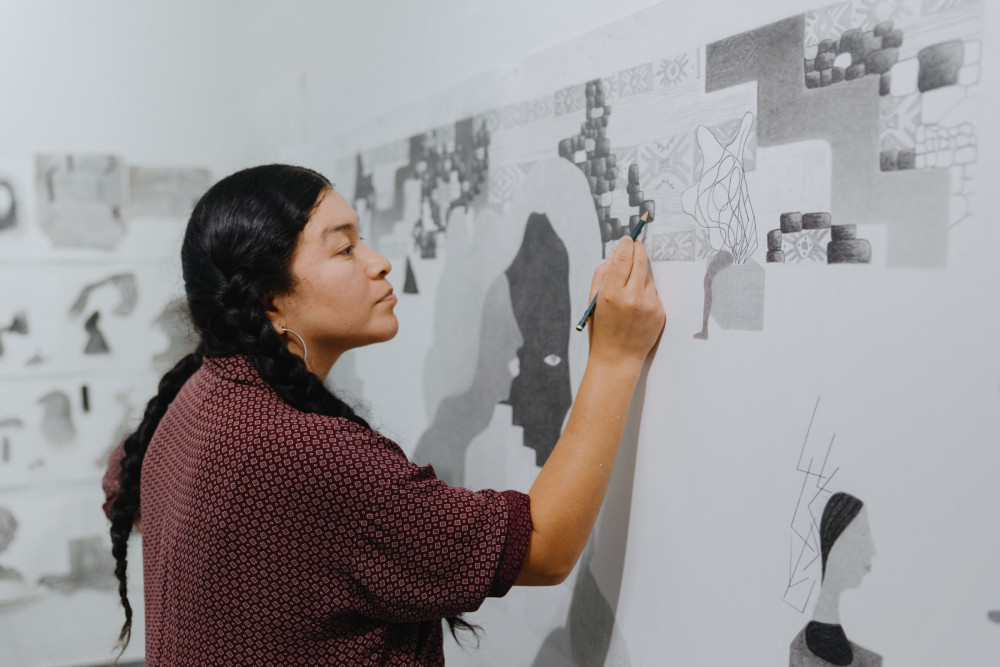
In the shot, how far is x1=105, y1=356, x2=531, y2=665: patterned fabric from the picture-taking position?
785mm

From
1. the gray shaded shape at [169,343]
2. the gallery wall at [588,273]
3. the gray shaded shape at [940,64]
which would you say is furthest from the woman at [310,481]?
the gray shaded shape at [169,343]

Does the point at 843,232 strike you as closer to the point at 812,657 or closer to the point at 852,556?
the point at 852,556

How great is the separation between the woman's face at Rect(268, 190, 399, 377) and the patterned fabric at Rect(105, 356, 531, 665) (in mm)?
121

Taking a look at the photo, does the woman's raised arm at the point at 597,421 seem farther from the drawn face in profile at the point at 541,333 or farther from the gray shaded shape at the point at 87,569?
the gray shaded shape at the point at 87,569

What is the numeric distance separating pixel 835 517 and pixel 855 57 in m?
0.42

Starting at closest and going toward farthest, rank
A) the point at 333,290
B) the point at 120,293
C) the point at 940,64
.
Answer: the point at 940,64, the point at 333,290, the point at 120,293

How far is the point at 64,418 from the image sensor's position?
1.89m

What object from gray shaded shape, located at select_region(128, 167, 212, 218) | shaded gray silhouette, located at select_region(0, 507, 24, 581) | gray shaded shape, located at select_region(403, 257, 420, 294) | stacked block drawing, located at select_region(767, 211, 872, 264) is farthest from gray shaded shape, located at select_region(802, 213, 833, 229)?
shaded gray silhouette, located at select_region(0, 507, 24, 581)

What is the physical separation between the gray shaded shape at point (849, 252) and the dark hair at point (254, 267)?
1.75ft

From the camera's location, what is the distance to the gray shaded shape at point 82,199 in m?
1.83

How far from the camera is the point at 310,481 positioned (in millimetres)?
786

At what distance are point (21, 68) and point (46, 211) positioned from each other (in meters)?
0.32

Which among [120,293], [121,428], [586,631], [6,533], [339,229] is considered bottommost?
[6,533]

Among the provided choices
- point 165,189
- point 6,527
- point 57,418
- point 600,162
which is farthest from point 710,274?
point 6,527
